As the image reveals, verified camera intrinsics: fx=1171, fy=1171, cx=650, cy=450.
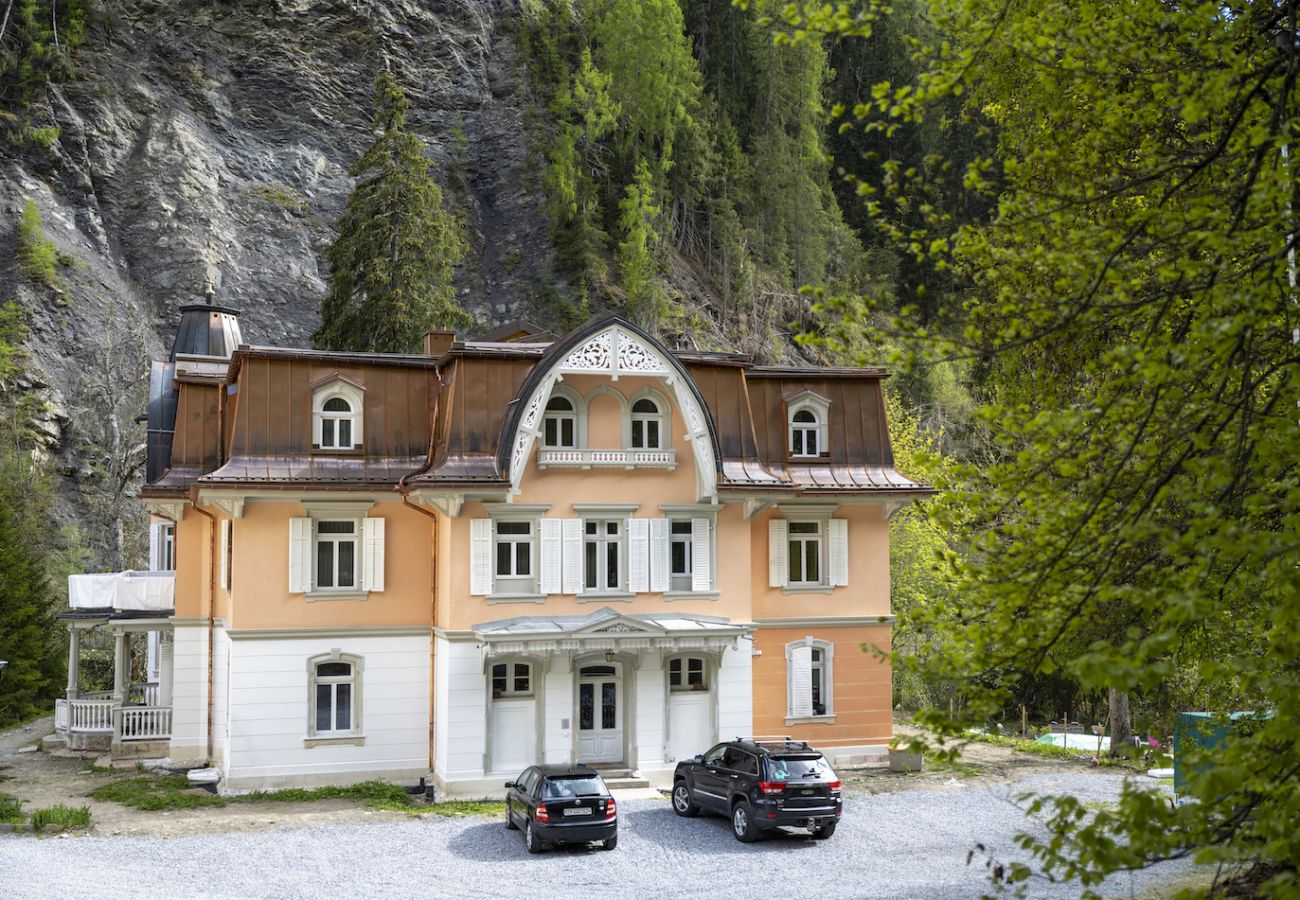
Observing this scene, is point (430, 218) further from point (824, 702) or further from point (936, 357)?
point (936, 357)

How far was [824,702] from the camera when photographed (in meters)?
25.9

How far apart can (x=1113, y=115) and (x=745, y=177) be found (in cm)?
5833

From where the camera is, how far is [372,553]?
23969 millimetres

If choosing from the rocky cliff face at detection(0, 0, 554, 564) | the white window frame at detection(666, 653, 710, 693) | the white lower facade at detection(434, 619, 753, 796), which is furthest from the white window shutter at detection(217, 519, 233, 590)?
the rocky cliff face at detection(0, 0, 554, 564)

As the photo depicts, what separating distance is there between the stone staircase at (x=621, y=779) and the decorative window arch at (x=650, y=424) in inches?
257

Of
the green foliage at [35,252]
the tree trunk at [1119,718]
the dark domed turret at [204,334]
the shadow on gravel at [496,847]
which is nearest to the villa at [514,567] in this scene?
the shadow on gravel at [496,847]

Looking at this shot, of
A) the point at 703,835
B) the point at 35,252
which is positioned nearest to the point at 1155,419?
the point at 703,835

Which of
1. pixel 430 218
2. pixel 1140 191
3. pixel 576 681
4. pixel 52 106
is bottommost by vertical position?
pixel 576 681

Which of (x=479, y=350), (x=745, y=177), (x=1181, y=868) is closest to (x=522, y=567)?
(x=479, y=350)

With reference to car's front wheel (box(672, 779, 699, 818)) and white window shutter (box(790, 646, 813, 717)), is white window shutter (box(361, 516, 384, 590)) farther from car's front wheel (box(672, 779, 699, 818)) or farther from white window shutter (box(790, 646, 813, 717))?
white window shutter (box(790, 646, 813, 717))

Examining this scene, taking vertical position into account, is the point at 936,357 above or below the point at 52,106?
below

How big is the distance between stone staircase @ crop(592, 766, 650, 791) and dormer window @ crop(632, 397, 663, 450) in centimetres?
654

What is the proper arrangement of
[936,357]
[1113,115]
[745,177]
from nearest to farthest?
A: [936,357]
[1113,115]
[745,177]

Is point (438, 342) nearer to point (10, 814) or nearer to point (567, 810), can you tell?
point (567, 810)
